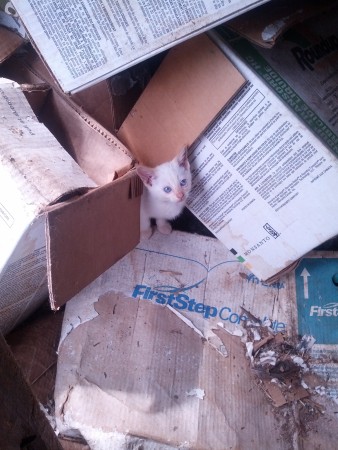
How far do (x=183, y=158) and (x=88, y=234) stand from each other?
349 millimetres

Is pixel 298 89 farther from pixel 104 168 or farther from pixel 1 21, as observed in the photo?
pixel 1 21

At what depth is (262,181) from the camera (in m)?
1.04

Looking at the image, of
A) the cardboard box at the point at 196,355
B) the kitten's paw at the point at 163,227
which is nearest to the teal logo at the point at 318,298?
the cardboard box at the point at 196,355

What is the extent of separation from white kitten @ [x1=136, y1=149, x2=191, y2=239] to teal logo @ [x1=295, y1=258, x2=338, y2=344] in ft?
1.36

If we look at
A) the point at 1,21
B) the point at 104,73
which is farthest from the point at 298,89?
the point at 1,21

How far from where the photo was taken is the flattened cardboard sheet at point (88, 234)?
772 mm

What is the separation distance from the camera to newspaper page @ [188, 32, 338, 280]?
3.09 feet

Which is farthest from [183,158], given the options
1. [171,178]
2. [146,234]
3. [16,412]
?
[16,412]

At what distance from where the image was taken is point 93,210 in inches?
33.3

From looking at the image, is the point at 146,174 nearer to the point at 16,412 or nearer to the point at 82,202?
the point at 82,202

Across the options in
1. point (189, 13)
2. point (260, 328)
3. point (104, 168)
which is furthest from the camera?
point (260, 328)

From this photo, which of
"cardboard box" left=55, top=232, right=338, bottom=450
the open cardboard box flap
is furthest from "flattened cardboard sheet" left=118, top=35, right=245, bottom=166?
"cardboard box" left=55, top=232, right=338, bottom=450

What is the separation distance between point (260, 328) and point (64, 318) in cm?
53

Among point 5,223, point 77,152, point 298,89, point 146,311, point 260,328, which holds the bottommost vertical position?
point 260,328
